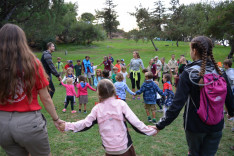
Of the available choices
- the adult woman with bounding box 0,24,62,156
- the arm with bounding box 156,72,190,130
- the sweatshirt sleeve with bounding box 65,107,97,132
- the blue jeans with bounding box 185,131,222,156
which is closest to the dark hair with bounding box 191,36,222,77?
the arm with bounding box 156,72,190,130

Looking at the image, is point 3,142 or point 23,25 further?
point 23,25

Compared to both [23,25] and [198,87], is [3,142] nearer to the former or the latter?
[198,87]

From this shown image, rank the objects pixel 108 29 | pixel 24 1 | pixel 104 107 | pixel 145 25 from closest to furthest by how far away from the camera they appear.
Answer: pixel 104 107, pixel 24 1, pixel 145 25, pixel 108 29

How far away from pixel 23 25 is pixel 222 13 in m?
20.1

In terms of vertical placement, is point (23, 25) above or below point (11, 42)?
above

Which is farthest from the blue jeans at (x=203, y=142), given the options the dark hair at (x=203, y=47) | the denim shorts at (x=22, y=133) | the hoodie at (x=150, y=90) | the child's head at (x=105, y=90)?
the hoodie at (x=150, y=90)

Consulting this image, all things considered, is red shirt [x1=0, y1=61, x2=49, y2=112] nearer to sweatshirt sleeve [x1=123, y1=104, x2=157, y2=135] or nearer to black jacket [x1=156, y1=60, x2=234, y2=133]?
sweatshirt sleeve [x1=123, y1=104, x2=157, y2=135]

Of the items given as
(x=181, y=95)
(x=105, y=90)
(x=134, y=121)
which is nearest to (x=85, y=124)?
(x=105, y=90)

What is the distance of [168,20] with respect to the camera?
3706 centimetres

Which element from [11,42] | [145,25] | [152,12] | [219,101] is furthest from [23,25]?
[152,12]

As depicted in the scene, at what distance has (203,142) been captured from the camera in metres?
2.31

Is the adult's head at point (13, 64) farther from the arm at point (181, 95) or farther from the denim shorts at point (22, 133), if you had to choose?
the arm at point (181, 95)

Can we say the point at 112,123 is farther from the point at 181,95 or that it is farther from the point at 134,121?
the point at 181,95

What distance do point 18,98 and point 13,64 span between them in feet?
1.22
